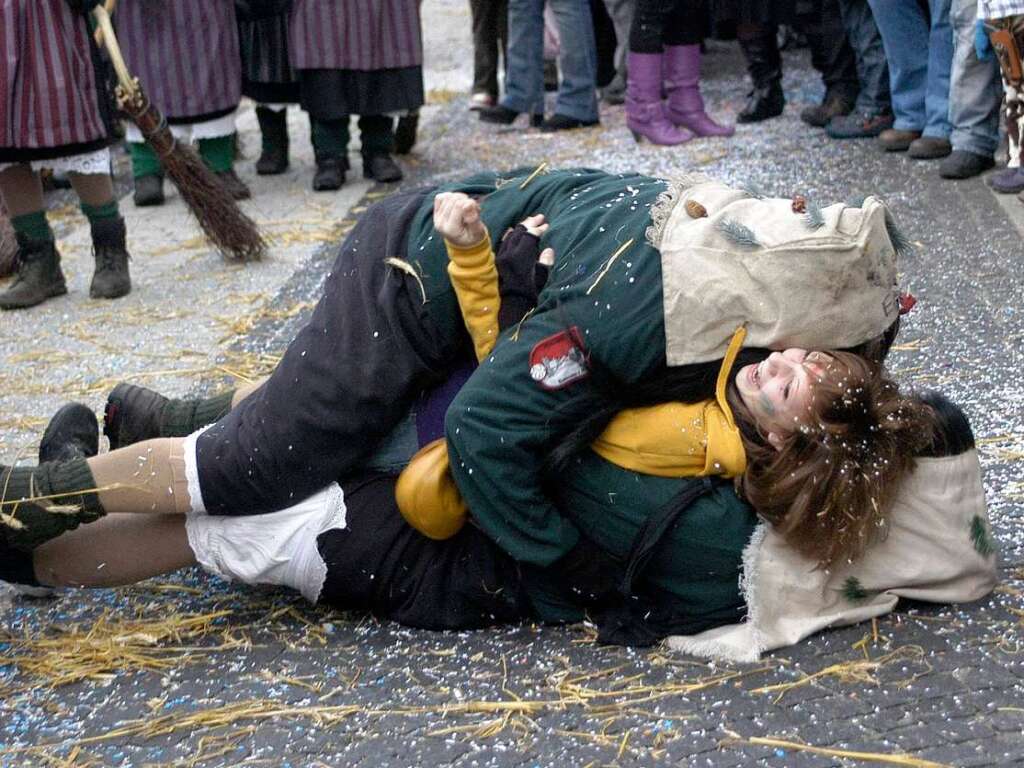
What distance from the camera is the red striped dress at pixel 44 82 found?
429 cm

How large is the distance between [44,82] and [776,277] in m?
2.98

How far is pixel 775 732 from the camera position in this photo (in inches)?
85.3

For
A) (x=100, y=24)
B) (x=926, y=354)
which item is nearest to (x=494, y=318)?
(x=926, y=354)

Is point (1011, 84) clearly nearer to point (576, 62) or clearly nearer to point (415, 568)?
point (576, 62)

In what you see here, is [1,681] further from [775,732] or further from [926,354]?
[926,354]

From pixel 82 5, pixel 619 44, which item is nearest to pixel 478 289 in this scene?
pixel 82 5

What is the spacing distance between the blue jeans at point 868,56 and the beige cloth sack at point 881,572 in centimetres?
400

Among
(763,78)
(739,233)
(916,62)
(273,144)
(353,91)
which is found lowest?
(273,144)

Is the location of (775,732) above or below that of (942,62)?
below

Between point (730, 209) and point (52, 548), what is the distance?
1.48 m

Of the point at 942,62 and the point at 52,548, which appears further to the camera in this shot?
the point at 942,62

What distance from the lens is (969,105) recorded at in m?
5.26

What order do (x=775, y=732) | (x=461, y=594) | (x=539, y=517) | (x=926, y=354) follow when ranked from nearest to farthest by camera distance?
(x=775, y=732) < (x=539, y=517) < (x=461, y=594) < (x=926, y=354)

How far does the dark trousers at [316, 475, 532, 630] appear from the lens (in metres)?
2.56
